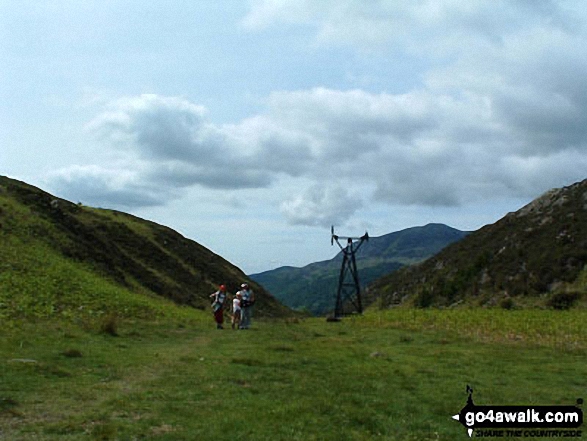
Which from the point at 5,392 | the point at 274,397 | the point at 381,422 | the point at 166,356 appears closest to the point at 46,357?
the point at 166,356

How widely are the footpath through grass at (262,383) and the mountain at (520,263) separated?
38066 millimetres

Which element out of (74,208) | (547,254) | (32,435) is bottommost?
(32,435)

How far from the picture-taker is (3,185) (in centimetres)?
6838

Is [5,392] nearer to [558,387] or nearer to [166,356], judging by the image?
[166,356]

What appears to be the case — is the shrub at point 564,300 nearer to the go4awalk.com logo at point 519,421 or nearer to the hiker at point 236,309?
the hiker at point 236,309

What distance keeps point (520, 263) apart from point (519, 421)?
70662 mm

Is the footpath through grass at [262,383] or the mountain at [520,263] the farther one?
the mountain at [520,263]

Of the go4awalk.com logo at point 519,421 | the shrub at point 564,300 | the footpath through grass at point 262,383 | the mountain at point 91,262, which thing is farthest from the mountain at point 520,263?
the go4awalk.com logo at point 519,421

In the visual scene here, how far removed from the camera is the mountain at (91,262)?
37.5 metres

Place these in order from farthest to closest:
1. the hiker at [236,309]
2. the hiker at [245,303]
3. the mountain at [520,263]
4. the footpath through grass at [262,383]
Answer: the mountain at [520,263] < the hiker at [236,309] < the hiker at [245,303] < the footpath through grass at [262,383]

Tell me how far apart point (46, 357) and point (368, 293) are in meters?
126

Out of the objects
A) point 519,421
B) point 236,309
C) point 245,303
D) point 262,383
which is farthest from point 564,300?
point 519,421

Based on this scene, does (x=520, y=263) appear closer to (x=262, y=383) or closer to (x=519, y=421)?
(x=262, y=383)

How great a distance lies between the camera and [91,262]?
190ft
